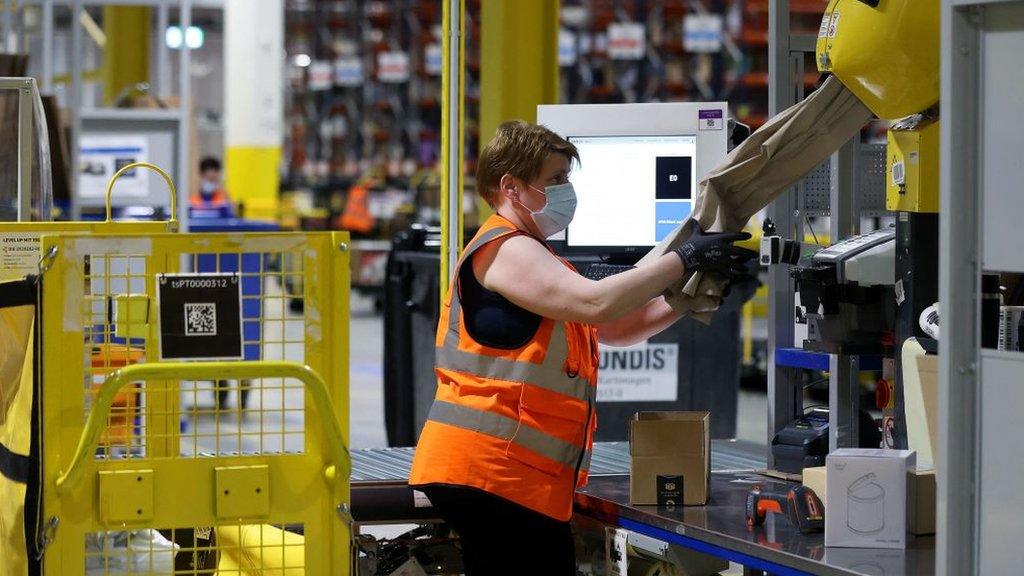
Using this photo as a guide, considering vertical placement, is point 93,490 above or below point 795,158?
below

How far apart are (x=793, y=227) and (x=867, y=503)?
1222mm

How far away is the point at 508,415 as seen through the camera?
323 centimetres

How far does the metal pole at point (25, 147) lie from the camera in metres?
4.62

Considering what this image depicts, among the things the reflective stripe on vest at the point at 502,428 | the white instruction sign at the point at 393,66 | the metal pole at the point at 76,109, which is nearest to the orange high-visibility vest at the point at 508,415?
the reflective stripe on vest at the point at 502,428

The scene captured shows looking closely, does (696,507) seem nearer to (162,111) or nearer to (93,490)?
(93,490)

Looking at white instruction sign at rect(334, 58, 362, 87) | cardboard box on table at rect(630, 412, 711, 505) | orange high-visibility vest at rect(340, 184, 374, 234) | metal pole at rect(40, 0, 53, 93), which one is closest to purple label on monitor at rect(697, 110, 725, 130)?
cardboard box on table at rect(630, 412, 711, 505)

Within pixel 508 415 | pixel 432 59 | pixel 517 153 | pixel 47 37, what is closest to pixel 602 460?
pixel 508 415

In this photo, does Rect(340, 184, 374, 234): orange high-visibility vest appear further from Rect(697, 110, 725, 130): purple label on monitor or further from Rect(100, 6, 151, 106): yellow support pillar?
Rect(697, 110, 725, 130): purple label on monitor

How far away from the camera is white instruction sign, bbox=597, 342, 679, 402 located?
7.35 metres

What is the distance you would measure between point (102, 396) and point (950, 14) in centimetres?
172

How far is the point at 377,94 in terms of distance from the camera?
23.7 meters

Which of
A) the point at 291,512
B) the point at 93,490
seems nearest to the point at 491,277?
the point at 291,512

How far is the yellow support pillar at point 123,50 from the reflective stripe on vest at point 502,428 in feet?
51.0

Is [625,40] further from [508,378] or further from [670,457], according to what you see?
[508,378]
